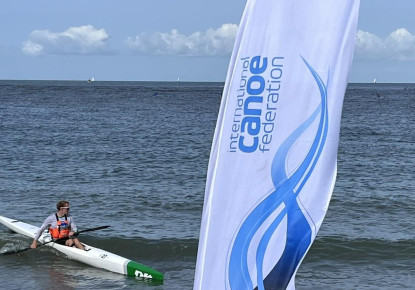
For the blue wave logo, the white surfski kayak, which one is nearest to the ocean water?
the white surfski kayak

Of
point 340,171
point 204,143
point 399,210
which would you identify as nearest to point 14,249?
point 399,210

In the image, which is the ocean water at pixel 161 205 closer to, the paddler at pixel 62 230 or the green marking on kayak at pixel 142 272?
the green marking on kayak at pixel 142 272

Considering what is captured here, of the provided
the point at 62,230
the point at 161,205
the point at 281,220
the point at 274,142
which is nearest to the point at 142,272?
the point at 62,230

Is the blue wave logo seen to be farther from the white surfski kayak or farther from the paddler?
the paddler

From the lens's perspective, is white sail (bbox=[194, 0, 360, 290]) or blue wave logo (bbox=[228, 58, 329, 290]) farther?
blue wave logo (bbox=[228, 58, 329, 290])

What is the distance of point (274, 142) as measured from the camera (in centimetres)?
479

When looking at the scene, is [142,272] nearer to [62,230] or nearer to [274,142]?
[62,230]

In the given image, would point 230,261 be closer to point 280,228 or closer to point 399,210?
point 280,228

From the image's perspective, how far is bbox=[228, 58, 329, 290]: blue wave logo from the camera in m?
4.83

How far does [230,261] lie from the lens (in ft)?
16.1

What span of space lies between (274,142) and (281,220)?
55 centimetres

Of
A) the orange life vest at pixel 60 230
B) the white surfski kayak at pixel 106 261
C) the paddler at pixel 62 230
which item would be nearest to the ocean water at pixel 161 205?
the white surfski kayak at pixel 106 261

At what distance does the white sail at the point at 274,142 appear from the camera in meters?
4.67

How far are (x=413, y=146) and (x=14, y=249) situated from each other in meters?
28.1
